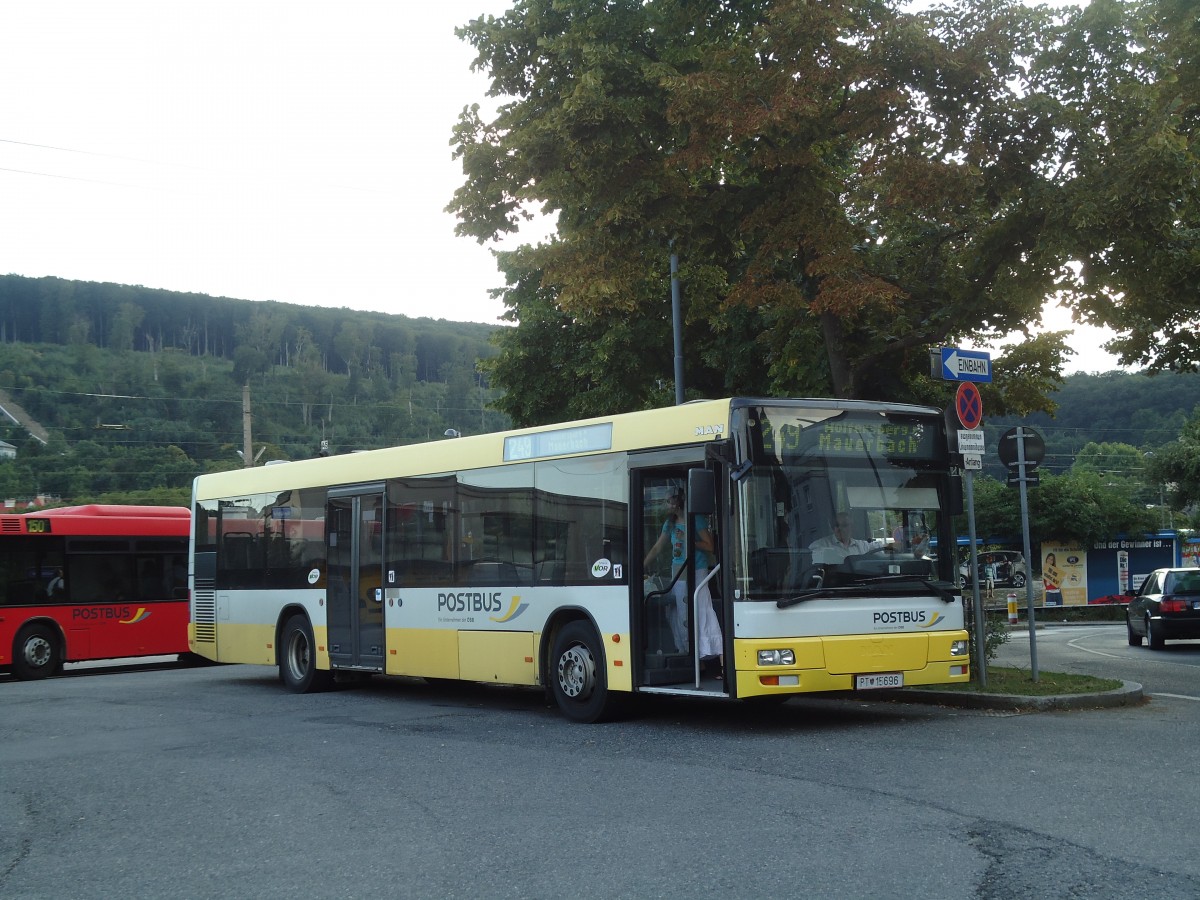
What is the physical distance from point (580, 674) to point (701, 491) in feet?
8.51

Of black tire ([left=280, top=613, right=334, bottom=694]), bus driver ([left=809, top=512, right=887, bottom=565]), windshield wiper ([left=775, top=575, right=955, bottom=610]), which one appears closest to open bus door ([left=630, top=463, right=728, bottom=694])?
windshield wiper ([left=775, top=575, right=955, bottom=610])

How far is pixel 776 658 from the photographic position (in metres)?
11.2

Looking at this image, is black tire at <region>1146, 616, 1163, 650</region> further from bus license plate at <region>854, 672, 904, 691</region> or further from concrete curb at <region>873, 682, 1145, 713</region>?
bus license plate at <region>854, 672, 904, 691</region>

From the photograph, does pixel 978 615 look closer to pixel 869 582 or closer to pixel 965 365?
pixel 965 365

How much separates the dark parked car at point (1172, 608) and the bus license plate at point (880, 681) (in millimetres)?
15785

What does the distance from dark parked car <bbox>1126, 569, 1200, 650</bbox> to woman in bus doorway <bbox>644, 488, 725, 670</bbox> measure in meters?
16.5

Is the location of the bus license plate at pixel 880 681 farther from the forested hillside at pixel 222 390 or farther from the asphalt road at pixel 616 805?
Result: the forested hillside at pixel 222 390

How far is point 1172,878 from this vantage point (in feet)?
19.6

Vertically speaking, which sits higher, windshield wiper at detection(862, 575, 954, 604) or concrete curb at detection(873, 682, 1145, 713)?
windshield wiper at detection(862, 575, 954, 604)

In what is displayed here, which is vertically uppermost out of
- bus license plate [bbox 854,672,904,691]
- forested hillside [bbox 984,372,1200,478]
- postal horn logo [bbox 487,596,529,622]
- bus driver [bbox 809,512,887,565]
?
forested hillside [bbox 984,372,1200,478]

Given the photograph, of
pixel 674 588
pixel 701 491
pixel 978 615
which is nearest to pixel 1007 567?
pixel 978 615

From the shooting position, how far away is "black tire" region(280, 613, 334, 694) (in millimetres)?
17438

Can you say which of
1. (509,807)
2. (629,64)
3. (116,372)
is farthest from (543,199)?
(116,372)

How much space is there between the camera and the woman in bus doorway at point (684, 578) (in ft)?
39.2
